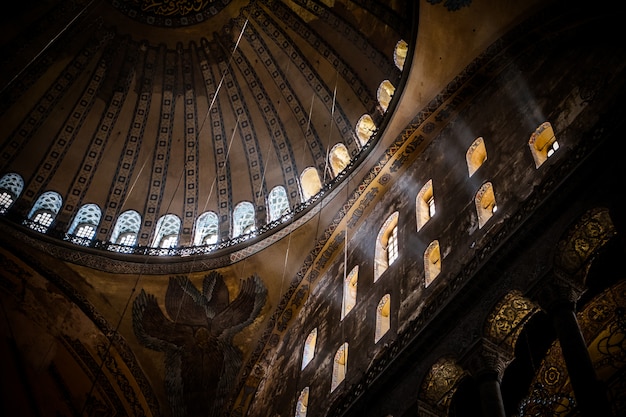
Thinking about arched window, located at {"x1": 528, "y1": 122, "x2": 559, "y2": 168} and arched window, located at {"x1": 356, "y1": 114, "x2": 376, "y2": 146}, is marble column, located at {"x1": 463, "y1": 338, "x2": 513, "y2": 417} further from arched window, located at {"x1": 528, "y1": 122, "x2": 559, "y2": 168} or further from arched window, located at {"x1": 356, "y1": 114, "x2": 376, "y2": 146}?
arched window, located at {"x1": 356, "y1": 114, "x2": 376, "y2": 146}

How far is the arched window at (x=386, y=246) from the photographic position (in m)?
11.7

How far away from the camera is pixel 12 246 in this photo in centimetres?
1503

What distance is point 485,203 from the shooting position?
9789mm

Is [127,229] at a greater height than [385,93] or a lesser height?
lesser

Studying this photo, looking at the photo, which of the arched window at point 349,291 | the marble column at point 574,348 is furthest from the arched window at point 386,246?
the marble column at point 574,348

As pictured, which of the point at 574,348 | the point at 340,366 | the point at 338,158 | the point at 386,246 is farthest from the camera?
the point at 338,158

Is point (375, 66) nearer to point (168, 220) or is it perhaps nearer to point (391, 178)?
point (391, 178)

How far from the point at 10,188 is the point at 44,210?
2.74 ft

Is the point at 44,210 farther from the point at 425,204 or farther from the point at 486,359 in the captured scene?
the point at 486,359

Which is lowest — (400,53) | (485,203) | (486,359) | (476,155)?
(486,359)

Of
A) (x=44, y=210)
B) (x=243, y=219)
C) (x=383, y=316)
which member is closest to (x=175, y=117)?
(x=243, y=219)

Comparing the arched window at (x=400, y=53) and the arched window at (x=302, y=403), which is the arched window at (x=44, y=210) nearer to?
the arched window at (x=302, y=403)

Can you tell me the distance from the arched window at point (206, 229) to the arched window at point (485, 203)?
7554 mm

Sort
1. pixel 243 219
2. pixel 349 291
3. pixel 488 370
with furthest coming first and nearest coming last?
pixel 243 219
pixel 349 291
pixel 488 370
